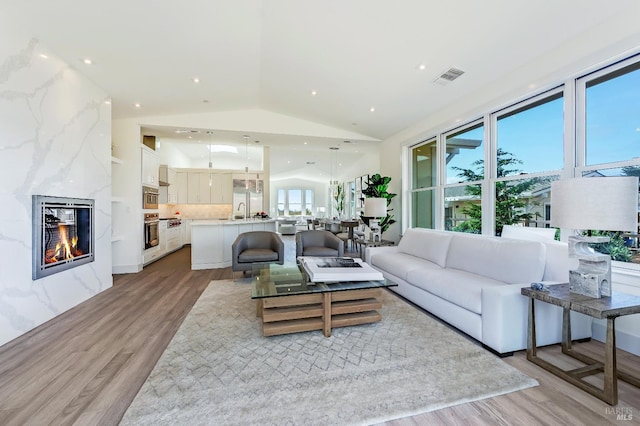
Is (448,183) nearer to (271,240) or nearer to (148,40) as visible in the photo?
(271,240)

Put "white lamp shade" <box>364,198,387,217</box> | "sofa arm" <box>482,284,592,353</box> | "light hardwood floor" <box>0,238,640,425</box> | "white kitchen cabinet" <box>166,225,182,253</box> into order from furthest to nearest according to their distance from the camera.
Answer: "white kitchen cabinet" <box>166,225,182,253</box> → "white lamp shade" <box>364,198,387,217</box> → "sofa arm" <box>482,284,592,353</box> → "light hardwood floor" <box>0,238,640,425</box>

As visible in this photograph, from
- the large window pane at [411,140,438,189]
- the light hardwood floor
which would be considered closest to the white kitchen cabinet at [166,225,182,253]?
the light hardwood floor

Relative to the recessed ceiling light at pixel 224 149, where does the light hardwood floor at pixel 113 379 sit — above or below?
below

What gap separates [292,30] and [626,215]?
3.47 m

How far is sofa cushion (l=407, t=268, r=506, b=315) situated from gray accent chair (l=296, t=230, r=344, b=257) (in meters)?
1.52

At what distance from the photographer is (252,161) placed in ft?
35.5

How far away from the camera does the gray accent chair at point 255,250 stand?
4227 millimetres

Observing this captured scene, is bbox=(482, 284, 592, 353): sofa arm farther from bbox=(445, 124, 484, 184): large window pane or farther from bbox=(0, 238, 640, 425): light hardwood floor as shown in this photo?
bbox=(445, 124, 484, 184): large window pane

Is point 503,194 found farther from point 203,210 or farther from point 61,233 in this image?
point 203,210

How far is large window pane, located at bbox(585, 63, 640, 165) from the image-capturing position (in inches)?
94.2

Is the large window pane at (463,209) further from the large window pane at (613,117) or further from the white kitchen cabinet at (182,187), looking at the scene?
the white kitchen cabinet at (182,187)

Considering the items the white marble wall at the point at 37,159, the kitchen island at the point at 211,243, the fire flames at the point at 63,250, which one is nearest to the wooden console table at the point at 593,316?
the white marble wall at the point at 37,159

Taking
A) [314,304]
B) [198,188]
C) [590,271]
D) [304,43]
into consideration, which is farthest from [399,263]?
[198,188]

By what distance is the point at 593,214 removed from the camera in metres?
1.75
